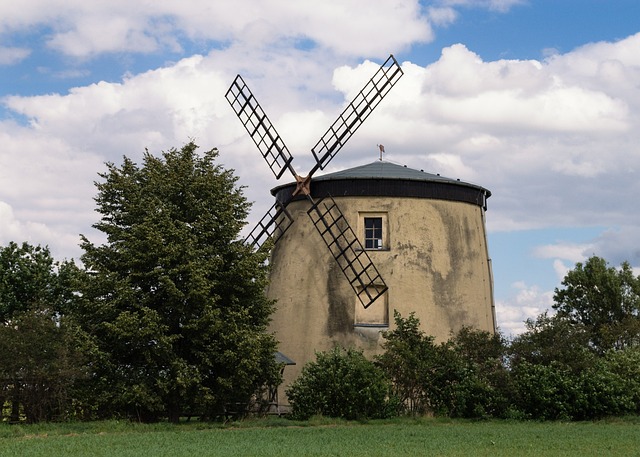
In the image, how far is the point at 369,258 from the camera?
110 feet

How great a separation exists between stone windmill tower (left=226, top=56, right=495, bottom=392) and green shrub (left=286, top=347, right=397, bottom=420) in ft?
13.4

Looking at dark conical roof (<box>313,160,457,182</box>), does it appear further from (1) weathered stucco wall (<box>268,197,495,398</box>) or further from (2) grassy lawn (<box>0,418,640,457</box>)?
(2) grassy lawn (<box>0,418,640,457</box>)

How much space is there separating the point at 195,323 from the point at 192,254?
2019mm

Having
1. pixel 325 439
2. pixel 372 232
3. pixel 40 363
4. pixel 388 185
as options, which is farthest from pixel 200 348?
pixel 388 185

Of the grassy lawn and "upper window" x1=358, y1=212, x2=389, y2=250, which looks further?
"upper window" x1=358, y1=212, x2=389, y2=250

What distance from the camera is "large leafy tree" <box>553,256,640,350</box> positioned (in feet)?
162

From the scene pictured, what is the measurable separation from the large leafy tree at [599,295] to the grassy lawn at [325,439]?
22.1 m

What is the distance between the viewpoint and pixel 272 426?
27.0m

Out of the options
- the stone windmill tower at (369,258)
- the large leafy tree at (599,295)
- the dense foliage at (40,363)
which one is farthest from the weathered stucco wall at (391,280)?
the large leafy tree at (599,295)

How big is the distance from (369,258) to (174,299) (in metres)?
9.05

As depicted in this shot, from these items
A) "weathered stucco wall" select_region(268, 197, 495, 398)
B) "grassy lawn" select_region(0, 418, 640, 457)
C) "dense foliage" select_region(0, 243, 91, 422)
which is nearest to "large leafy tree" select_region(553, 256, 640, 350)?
"weathered stucco wall" select_region(268, 197, 495, 398)

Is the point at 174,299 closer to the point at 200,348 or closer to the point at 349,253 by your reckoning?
the point at 200,348

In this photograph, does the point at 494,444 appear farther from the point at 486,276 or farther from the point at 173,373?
the point at 486,276

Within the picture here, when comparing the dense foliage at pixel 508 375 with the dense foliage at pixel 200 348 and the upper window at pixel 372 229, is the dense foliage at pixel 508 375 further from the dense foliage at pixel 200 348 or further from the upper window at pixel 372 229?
the upper window at pixel 372 229
